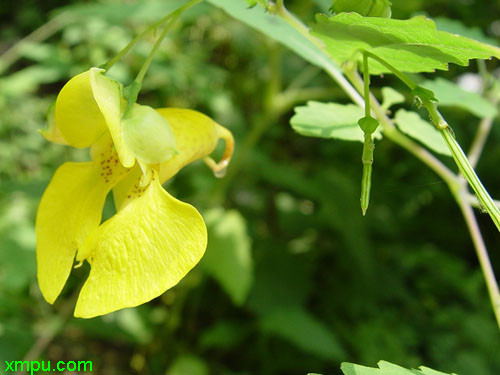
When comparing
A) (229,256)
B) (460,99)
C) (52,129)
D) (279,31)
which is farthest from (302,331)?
(52,129)

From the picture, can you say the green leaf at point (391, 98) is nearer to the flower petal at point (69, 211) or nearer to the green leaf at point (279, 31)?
the green leaf at point (279, 31)

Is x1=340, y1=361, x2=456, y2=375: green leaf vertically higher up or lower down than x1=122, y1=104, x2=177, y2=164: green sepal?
lower down

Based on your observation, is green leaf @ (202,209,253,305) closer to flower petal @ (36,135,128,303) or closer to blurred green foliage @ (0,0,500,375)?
blurred green foliage @ (0,0,500,375)

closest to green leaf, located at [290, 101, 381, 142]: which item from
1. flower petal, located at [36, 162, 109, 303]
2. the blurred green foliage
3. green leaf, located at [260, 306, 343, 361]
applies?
flower petal, located at [36, 162, 109, 303]

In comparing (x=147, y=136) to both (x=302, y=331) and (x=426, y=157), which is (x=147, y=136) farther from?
(x=302, y=331)

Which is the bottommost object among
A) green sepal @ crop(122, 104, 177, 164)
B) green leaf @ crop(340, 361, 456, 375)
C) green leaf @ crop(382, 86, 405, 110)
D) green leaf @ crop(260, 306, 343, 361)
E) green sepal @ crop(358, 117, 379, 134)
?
green leaf @ crop(260, 306, 343, 361)

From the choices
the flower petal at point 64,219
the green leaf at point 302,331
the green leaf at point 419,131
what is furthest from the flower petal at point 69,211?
the green leaf at point 302,331

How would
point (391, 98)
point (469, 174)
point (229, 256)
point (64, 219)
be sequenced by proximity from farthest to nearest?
point (229, 256) < point (391, 98) < point (64, 219) < point (469, 174)
